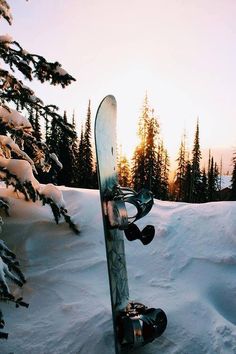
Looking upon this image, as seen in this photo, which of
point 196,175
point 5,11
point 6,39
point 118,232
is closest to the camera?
point 118,232

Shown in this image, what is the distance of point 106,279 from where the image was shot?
584 centimetres

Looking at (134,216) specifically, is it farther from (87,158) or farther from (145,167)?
(87,158)

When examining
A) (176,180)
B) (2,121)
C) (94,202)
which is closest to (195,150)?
(176,180)

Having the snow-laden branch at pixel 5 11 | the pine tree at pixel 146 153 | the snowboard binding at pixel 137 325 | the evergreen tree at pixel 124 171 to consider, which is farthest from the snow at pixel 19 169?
the evergreen tree at pixel 124 171

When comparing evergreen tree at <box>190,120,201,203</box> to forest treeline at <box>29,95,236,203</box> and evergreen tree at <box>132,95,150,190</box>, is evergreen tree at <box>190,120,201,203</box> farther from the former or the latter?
evergreen tree at <box>132,95,150,190</box>

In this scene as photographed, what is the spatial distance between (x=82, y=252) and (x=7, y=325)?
210 centimetres

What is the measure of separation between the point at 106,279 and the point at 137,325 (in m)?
2.36

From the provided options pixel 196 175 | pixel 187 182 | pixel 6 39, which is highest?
pixel 6 39

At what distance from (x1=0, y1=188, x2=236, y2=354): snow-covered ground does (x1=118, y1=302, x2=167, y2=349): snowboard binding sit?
57cm

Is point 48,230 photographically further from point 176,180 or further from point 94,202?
point 176,180

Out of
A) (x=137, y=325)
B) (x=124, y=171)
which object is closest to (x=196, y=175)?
(x=124, y=171)

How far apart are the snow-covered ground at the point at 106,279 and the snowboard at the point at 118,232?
2.28 feet

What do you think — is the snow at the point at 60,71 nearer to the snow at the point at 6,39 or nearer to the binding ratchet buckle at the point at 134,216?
the snow at the point at 6,39

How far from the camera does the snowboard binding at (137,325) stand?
11.5ft
